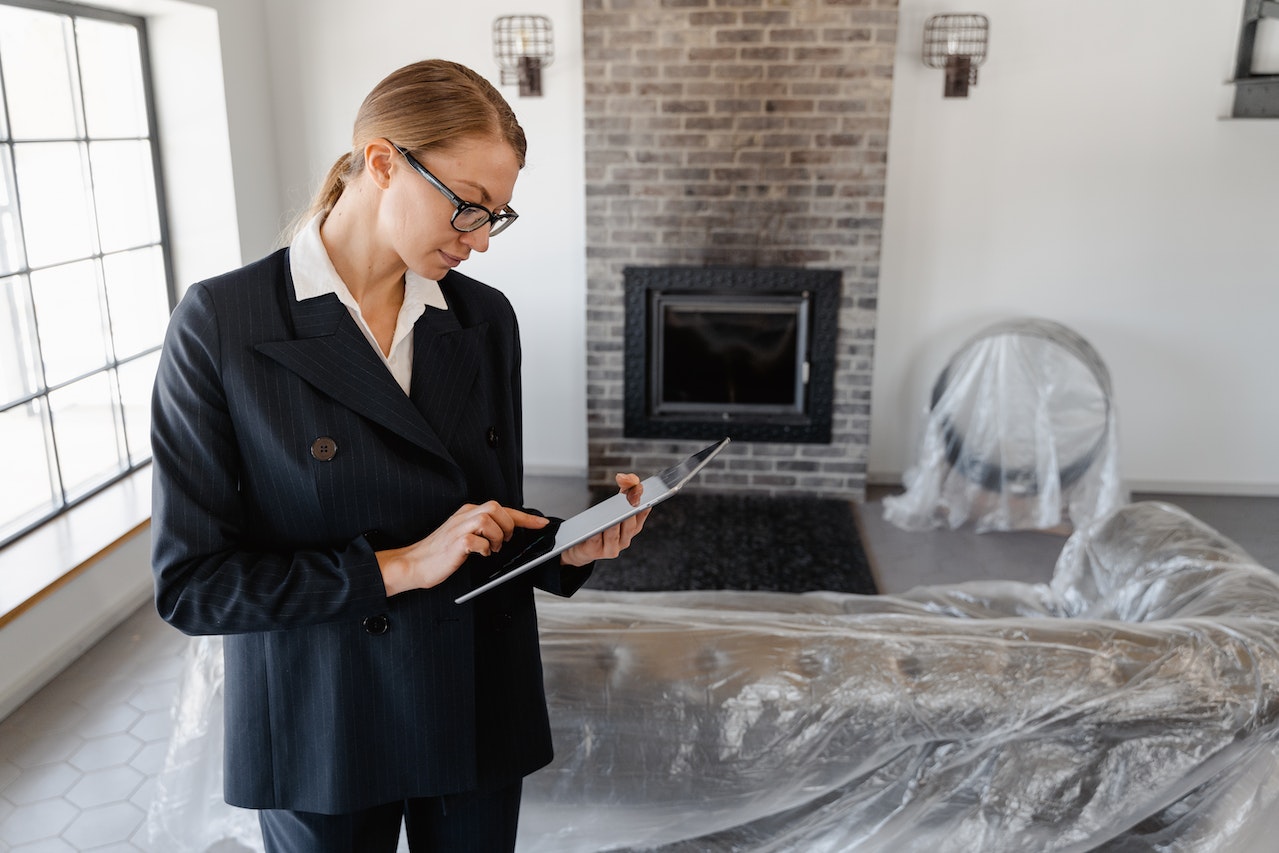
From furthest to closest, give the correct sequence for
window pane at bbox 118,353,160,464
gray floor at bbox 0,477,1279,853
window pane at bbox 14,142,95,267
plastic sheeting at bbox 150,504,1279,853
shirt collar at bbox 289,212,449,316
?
window pane at bbox 118,353,160,464, window pane at bbox 14,142,95,267, gray floor at bbox 0,477,1279,853, plastic sheeting at bbox 150,504,1279,853, shirt collar at bbox 289,212,449,316

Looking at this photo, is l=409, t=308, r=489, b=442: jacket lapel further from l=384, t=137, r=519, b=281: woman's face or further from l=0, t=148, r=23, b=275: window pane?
l=0, t=148, r=23, b=275: window pane

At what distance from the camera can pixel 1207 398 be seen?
4.56 meters

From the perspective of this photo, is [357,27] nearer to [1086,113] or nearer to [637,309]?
[637,309]

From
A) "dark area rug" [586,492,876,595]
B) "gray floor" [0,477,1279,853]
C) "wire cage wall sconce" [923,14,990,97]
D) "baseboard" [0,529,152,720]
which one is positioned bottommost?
"gray floor" [0,477,1279,853]

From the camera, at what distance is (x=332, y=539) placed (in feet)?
3.81

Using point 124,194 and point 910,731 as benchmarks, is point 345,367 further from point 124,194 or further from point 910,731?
point 124,194

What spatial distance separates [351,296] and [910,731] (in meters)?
1.13

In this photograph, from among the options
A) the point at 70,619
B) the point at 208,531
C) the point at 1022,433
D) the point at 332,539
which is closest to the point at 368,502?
the point at 332,539

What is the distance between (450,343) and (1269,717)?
4.58 feet

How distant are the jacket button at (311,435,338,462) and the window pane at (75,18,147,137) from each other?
3060mm

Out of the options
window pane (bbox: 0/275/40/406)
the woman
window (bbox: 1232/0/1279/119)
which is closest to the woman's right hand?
the woman

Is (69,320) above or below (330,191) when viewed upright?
below

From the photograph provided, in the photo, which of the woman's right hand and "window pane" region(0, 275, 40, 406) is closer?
the woman's right hand

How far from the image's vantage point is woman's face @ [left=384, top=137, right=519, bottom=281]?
116cm
